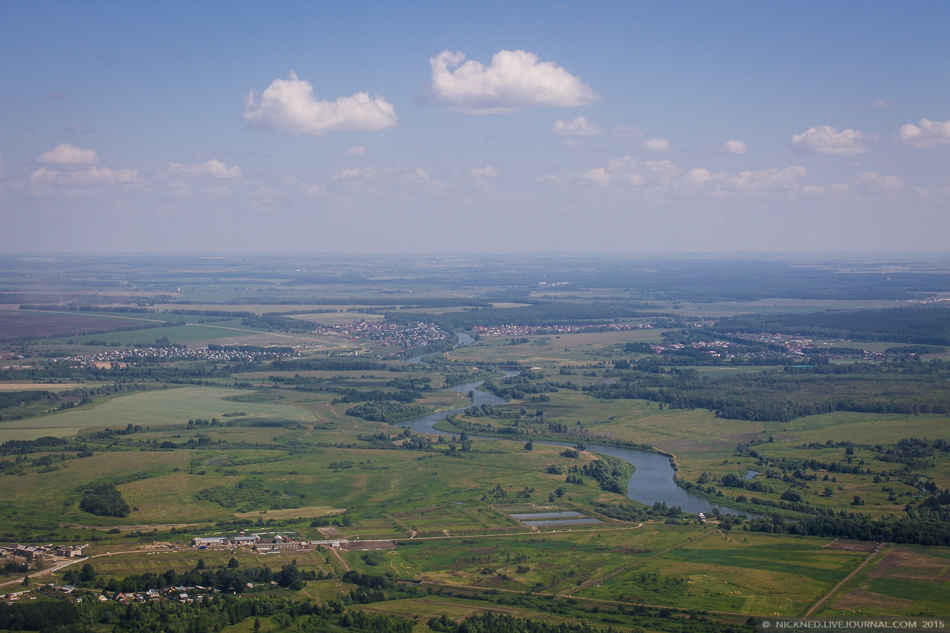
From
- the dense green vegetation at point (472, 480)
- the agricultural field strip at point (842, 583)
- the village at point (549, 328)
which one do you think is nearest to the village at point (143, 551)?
the dense green vegetation at point (472, 480)

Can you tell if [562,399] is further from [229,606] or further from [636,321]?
[636,321]

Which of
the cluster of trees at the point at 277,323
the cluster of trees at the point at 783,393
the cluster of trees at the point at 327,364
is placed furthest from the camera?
the cluster of trees at the point at 277,323

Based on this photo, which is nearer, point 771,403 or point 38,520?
point 38,520

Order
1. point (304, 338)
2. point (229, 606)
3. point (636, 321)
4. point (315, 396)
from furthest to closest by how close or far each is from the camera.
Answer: point (636, 321) < point (304, 338) < point (315, 396) < point (229, 606)

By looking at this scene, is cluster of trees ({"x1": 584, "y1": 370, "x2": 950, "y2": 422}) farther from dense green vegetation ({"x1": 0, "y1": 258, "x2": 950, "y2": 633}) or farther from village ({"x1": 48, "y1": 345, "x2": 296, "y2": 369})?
village ({"x1": 48, "y1": 345, "x2": 296, "y2": 369})

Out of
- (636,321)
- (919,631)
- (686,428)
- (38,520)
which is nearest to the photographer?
(919,631)

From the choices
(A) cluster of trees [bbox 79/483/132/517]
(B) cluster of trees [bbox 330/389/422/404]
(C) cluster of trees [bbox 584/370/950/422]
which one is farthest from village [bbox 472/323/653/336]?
(A) cluster of trees [bbox 79/483/132/517]

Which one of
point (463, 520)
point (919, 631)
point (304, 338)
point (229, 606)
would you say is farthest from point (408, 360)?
point (919, 631)

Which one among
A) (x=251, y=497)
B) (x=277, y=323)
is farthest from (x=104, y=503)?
(x=277, y=323)

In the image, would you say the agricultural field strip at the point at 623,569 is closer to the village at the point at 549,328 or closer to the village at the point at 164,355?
the village at the point at 164,355

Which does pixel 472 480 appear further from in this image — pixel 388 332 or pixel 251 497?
pixel 388 332
